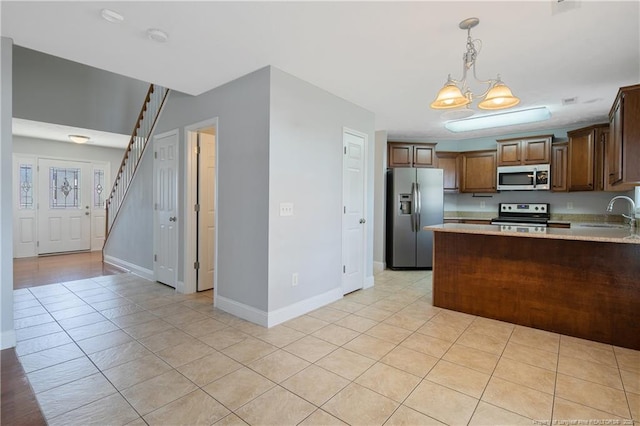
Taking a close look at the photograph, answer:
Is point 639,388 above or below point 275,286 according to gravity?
below

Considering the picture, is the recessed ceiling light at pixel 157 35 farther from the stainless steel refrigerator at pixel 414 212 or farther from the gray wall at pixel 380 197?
the stainless steel refrigerator at pixel 414 212

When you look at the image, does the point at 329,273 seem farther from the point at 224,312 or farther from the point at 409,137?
the point at 409,137

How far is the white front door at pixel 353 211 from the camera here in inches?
158

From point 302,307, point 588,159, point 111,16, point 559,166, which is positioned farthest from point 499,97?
point 559,166

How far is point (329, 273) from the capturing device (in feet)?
12.4

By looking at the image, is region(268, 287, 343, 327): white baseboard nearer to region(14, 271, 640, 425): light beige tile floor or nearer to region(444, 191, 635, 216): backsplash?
region(14, 271, 640, 425): light beige tile floor

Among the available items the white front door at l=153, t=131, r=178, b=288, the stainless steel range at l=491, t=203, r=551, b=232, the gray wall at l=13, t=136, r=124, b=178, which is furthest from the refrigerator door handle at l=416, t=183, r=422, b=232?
the gray wall at l=13, t=136, r=124, b=178

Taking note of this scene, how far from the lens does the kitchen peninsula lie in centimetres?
269

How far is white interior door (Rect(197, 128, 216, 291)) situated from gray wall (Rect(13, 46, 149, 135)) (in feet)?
10.9

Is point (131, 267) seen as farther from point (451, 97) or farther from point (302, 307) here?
point (451, 97)

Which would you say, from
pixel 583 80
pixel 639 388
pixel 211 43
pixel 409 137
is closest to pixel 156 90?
pixel 211 43

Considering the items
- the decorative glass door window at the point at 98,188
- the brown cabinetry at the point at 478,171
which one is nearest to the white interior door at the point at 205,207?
the brown cabinetry at the point at 478,171

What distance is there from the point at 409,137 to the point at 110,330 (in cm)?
591

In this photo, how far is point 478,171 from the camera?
6.05 m
